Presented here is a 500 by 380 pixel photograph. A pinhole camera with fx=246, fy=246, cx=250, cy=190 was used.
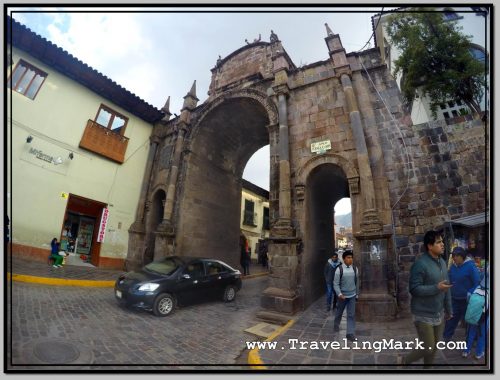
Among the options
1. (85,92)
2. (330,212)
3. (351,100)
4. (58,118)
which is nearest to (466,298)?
(351,100)

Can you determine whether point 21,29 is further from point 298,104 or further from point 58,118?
point 298,104

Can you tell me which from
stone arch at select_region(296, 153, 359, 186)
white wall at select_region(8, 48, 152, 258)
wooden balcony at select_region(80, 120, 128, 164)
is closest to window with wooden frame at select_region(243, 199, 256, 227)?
white wall at select_region(8, 48, 152, 258)

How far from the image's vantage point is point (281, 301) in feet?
22.5

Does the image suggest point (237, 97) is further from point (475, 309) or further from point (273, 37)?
point (475, 309)

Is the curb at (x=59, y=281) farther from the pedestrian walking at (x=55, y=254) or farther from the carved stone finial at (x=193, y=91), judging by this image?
the carved stone finial at (x=193, y=91)

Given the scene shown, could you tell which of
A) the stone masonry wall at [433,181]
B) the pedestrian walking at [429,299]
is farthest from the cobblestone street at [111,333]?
the stone masonry wall at [433,181]

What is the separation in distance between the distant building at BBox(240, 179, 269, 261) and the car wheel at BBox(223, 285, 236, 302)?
11.9 metres

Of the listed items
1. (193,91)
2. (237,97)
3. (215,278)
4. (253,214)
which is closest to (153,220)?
(215,278)

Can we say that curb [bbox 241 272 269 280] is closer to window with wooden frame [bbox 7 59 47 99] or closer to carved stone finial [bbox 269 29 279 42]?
carved stone finial [bbox 269 29 279 42]

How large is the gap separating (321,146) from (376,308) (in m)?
4.97

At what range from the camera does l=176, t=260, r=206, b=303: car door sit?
6957 mm

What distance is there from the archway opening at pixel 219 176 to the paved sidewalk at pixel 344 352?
7008 millimetres

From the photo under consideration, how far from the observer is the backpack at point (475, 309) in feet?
11.4

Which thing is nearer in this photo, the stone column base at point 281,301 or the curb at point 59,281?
the stone column base at point 281,301
